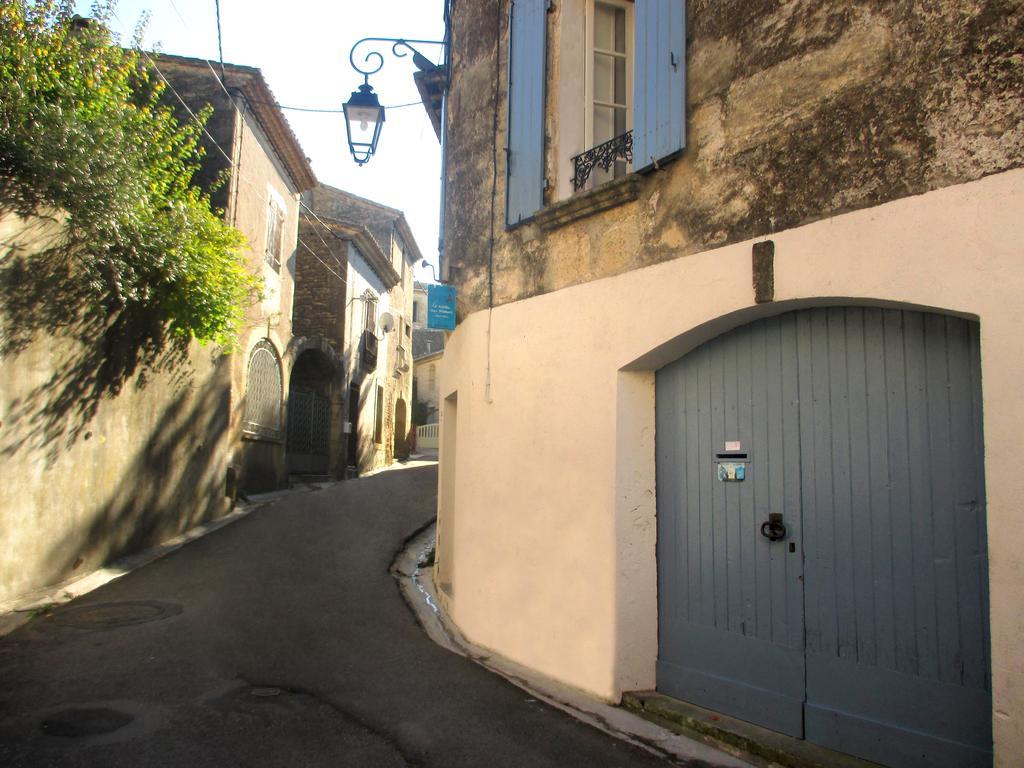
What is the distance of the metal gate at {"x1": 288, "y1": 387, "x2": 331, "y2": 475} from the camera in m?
17.0

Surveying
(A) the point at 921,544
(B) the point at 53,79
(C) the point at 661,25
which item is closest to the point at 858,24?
(C) the point at 661,25

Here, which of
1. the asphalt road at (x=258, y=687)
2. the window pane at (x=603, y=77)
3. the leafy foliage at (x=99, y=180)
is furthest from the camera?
the leafy foliage at (x=99, y=180)

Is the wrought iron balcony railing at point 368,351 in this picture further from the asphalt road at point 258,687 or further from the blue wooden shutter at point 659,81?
the blue wooden shutter at point 659,81

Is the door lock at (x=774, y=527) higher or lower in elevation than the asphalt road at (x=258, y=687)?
higher

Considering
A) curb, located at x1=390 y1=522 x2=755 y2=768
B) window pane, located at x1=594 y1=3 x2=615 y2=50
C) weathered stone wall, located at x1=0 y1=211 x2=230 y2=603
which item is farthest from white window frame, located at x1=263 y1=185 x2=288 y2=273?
window pane, located at x1=594 y1=3 x2=615 y2=50

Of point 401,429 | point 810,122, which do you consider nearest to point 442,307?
point 810,122

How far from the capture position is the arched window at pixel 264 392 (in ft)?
43.5

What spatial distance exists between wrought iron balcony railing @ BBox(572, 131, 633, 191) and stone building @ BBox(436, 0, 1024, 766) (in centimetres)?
2

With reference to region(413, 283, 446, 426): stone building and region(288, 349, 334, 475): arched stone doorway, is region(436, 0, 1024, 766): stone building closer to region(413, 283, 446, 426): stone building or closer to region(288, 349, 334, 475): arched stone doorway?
region(288, 349, 334, 475): arched stone doorway

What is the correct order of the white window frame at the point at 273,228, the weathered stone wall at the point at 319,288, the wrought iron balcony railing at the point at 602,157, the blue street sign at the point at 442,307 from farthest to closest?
the weathered stone wall at the point at 319,288
the white window frame at the point at 273,228
the blue street sign at the point at 442,307
the wrought iron balcony railing at the point at 602,157

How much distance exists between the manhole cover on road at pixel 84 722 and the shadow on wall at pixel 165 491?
3.41 m

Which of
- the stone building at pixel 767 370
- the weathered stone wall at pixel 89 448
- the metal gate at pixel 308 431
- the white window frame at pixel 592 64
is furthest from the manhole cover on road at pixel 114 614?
the metal gate at pixel 308 431

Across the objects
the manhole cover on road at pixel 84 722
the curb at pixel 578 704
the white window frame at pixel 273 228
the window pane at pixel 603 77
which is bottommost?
the curb at pixel 578 704

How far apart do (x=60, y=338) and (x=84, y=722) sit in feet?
13.9
